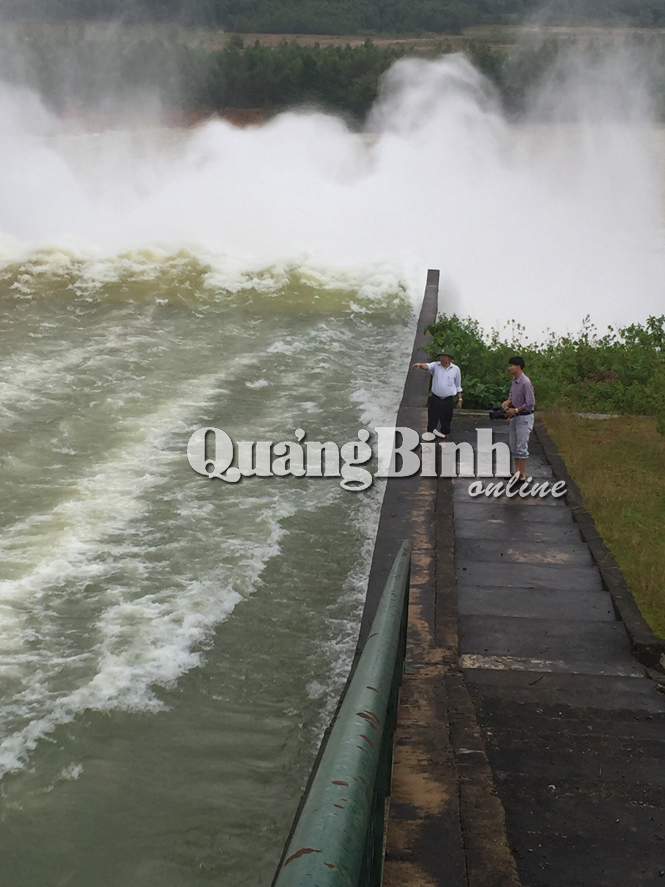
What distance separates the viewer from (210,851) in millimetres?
5777

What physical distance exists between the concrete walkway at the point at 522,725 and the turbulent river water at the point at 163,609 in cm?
119

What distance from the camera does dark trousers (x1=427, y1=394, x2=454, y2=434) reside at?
11359mm

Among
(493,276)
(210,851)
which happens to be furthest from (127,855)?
(493,276)

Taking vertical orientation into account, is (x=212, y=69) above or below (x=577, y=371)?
above

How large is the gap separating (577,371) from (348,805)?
15.0 metres

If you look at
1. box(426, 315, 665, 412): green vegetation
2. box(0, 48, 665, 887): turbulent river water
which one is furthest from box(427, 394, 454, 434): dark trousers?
box(426, 315, 665, 412): green vegetation

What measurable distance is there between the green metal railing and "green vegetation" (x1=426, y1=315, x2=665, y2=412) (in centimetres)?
1158

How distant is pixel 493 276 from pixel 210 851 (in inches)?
951

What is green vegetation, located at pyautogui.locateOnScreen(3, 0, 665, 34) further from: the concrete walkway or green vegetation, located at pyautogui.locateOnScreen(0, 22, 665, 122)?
the concrete walkway

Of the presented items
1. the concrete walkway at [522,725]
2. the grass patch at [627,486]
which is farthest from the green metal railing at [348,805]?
the grass patch at [627,486]

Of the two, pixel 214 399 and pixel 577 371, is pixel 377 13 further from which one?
pixel 214 399

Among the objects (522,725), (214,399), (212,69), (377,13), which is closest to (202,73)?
(212,69)

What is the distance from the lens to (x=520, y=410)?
32.9 feet

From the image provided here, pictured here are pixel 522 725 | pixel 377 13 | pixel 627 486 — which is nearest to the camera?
pixel 522 725
